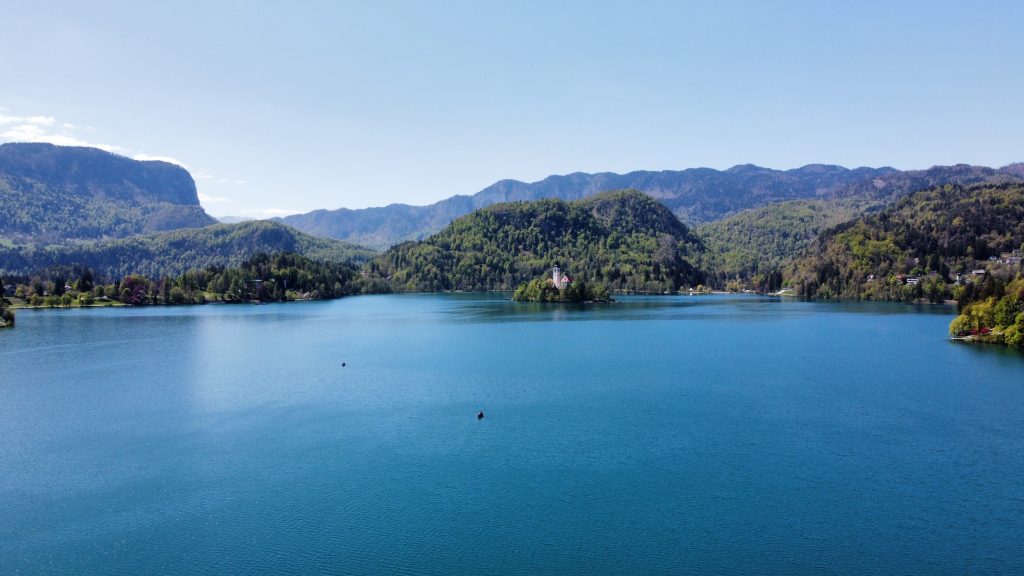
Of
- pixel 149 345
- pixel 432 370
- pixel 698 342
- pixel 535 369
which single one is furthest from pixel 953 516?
pixel 149 345

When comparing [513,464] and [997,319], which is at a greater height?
[997,319]

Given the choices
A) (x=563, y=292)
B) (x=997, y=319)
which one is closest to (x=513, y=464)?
(x=997, y=319)

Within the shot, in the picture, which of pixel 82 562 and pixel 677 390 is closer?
pixel 82 562

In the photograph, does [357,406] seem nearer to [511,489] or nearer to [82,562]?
[511,489]

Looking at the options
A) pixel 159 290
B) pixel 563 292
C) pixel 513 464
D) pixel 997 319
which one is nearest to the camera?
pixel 513 464

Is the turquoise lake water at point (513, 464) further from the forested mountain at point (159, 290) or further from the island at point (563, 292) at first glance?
the island at point (563, 292)

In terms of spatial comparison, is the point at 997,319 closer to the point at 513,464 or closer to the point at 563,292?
the point at 513,464

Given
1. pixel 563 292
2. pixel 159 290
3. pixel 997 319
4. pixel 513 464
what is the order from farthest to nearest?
pixel 563 292
pixel 159 290
pixel 997 319
pixel 513 464

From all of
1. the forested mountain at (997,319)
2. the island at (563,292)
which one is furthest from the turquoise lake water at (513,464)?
the island at (563,292)

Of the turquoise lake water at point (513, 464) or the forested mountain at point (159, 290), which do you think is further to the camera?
the forested mountain at point (159, 290)
